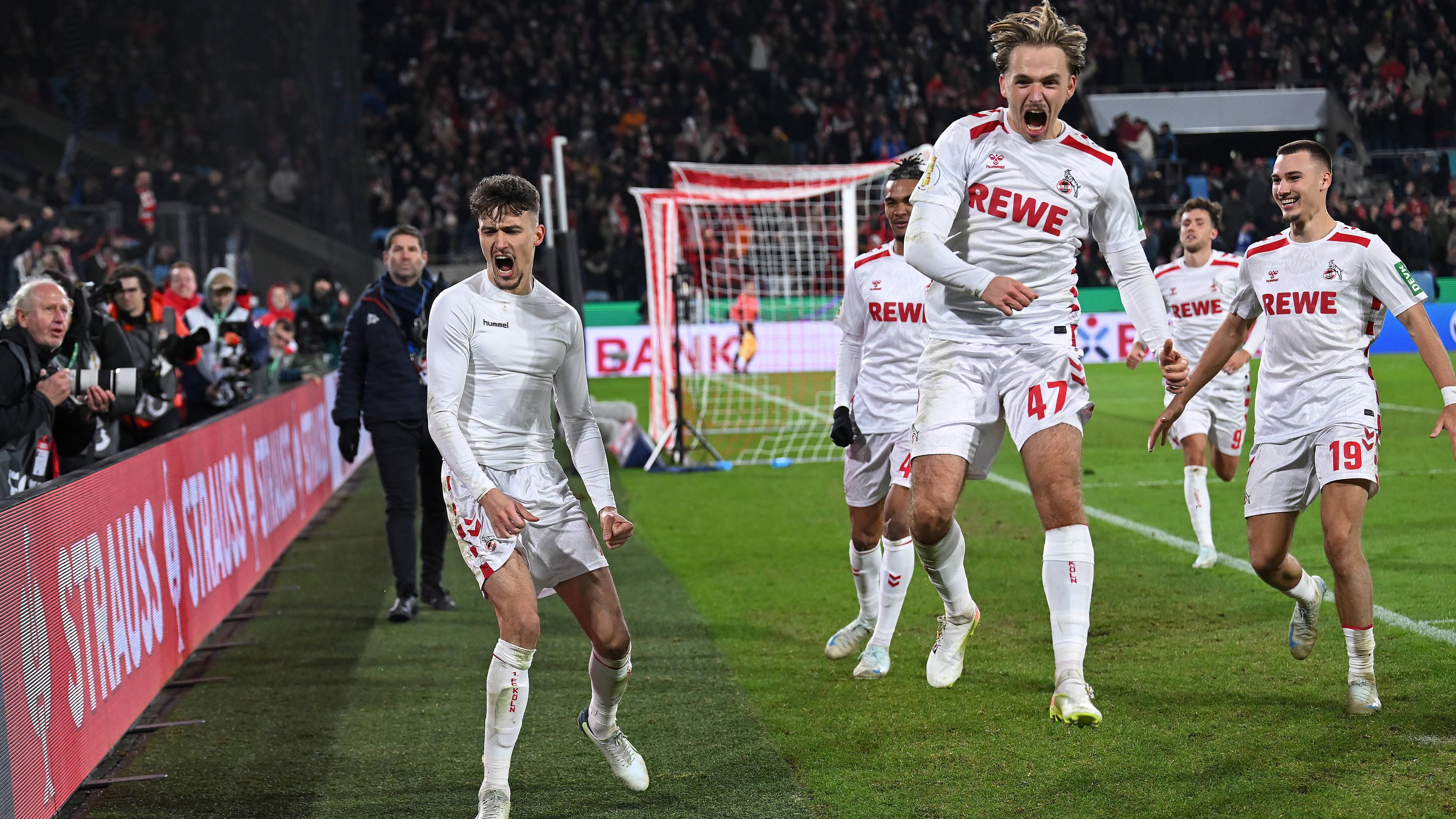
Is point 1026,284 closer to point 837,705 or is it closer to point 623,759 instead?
point 837,705

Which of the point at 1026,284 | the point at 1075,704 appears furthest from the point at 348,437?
the point at 1075,704

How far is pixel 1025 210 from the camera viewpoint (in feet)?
15.6

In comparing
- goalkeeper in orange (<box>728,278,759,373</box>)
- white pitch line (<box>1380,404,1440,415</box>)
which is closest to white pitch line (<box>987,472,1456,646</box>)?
white pitch line (<box>1380,404,1440,415</box>)

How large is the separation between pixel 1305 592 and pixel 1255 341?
9.78 feet

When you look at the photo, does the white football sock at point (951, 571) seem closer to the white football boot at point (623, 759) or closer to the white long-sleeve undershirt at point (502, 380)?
the white football boot at point (623, 759)

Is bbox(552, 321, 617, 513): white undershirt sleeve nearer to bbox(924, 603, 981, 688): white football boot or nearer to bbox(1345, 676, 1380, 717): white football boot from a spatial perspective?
bbox(924, 603, 981, 688): white football boot

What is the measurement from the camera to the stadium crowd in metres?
28.9

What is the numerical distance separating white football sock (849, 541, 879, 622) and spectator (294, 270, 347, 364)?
9799 mm

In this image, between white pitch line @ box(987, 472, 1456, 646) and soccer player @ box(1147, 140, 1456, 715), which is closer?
soccer player @ box(1147, 140, 1456, 715)

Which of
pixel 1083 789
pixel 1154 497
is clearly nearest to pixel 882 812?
pixel 1083 789

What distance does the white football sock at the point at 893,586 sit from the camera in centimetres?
604

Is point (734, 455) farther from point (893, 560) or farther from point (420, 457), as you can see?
point (893, 560)

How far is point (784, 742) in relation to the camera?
5109mm

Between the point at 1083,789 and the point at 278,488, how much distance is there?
23.0 feet
